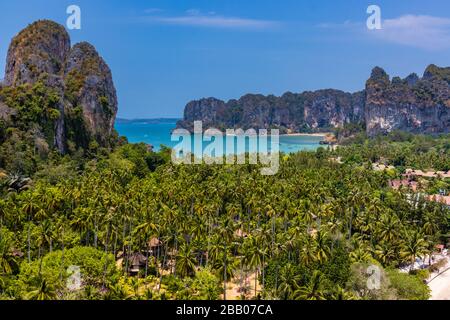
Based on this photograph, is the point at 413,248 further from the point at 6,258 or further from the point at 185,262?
the point at 6,258

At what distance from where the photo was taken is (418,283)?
1852 inches

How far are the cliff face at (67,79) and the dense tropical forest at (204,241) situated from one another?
34.9 meters

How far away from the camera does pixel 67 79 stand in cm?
13112

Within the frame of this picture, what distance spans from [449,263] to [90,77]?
4096 inches

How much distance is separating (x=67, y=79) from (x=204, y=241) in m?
93.1

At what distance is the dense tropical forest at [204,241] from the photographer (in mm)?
43812

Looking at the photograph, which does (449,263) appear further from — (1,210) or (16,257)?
(1,210)

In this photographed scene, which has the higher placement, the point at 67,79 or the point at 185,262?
the point at 67,79

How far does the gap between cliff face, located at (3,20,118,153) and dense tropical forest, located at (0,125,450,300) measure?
34.9m

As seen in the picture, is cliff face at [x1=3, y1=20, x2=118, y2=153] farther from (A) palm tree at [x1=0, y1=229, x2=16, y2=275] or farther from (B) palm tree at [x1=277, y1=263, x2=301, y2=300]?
(B) palm tree at [x1=277, y1=263, x2=301, y2=300]

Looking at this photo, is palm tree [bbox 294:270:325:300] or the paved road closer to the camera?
palm tree [bbox 294:270:325:300]

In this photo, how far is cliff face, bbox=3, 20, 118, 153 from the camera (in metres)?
113

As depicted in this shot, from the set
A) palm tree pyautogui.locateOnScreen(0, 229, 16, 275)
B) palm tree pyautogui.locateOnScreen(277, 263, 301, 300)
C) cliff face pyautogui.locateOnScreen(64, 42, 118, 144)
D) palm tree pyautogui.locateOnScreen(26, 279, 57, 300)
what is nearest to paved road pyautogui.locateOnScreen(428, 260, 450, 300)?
palm tree pyautogui.locateOnScreen(277, 263, 301, 300)

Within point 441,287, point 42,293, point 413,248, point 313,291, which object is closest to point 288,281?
point 313,291
